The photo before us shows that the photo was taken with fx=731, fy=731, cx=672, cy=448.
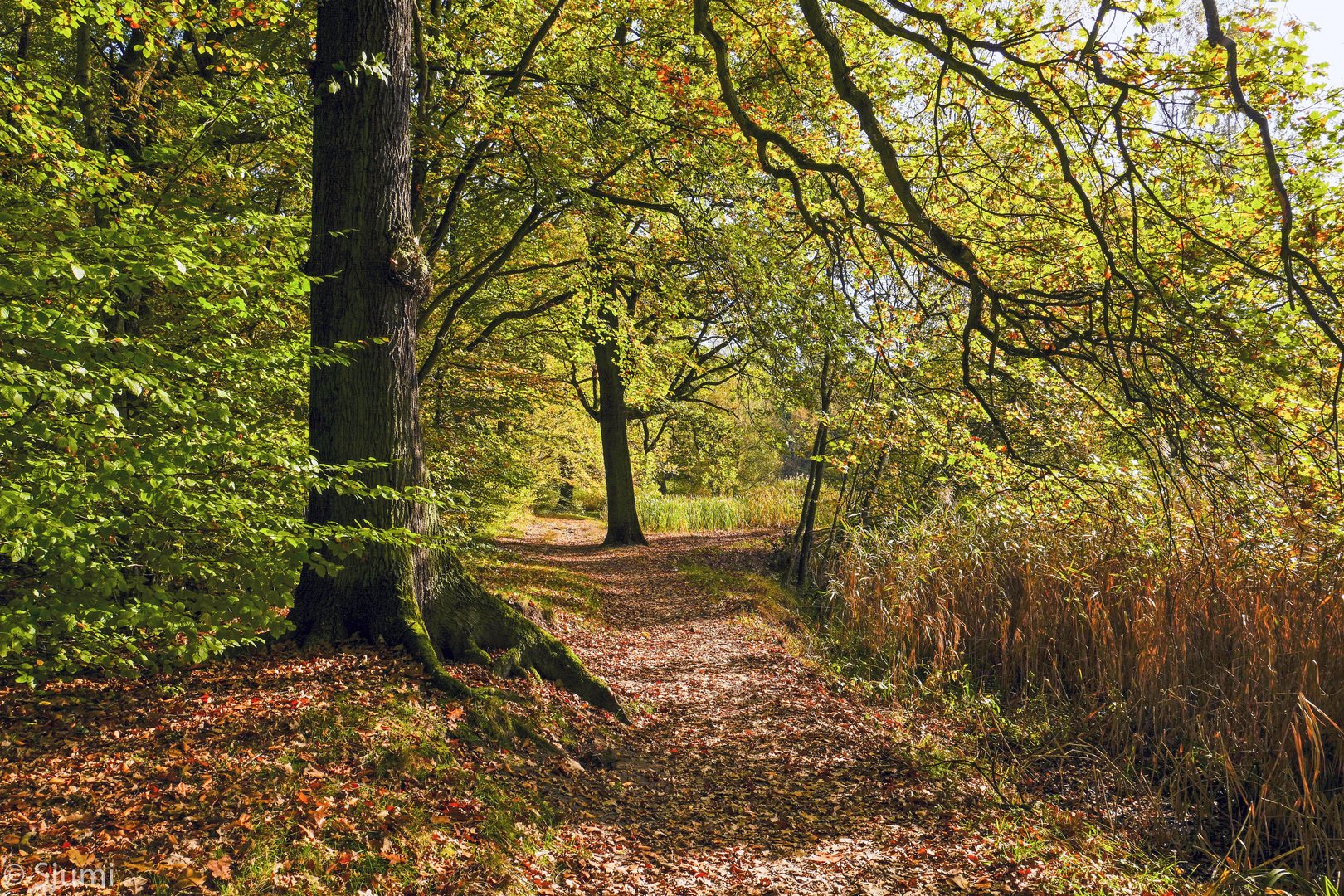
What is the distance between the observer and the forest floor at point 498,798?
8.00 feet

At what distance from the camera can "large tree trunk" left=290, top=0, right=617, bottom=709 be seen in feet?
13.5

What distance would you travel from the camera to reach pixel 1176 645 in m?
4.80

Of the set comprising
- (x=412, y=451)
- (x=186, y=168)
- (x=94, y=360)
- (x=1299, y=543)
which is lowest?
(x=1299, y=543)

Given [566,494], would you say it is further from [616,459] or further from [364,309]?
[364,309]

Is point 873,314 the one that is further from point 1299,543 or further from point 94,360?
point 94,360

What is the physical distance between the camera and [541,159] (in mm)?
6453

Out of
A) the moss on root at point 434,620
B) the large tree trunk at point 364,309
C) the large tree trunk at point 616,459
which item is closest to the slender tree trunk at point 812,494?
the moss on root at point 434,620

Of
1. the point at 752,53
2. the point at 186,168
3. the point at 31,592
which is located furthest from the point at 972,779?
the point at 752,53

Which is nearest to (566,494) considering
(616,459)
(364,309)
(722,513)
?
(722,513)

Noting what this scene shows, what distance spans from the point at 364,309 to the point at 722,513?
49.0 feet

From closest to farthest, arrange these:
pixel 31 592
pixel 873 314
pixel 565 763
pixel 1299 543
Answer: pixel 31 592
pixel 565 763
pixel 1299 543
pixel 873 314

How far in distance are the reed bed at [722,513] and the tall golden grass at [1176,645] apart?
10.3 metres

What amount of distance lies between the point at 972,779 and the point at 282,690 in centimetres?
373

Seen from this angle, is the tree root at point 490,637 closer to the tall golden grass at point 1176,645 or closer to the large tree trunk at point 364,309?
the large tree trunk at point 364,309
